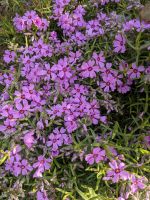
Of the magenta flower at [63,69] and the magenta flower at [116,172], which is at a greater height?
the magenta flower at [63,69]

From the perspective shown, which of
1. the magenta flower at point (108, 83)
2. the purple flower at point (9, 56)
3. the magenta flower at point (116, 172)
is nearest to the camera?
the magenta flower at point (116, 172)

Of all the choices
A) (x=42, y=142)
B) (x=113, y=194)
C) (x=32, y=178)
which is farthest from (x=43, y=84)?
(x=113, y=194)

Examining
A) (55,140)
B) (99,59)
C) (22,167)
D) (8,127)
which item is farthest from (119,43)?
(22,167)

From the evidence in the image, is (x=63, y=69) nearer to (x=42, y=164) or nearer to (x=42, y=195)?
(x=42, y=164)

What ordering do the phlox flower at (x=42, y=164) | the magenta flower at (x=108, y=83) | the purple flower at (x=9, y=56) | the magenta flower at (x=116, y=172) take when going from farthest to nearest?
the purple flower at (x=9, y=56), the magenta flower at (x=108, y=83), the phlox flower at (x=42, y=164), the magenta flower at (x=116, y=172)

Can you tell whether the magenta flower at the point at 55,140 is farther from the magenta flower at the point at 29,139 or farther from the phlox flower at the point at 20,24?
the phlox flower at the point at 20,24

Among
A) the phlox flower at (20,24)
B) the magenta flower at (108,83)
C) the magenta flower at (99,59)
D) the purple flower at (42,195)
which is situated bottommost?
the purple flower at (42,195)

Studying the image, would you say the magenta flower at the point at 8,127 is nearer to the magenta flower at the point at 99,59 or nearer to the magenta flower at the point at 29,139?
the magenta flower at the point at 29,139

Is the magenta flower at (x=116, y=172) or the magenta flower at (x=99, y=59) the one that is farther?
the magenta flower at (x=99, y=59)

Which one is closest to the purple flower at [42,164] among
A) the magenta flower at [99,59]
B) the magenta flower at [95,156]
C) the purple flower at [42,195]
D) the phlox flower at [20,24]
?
the purple flower at [42,195]
